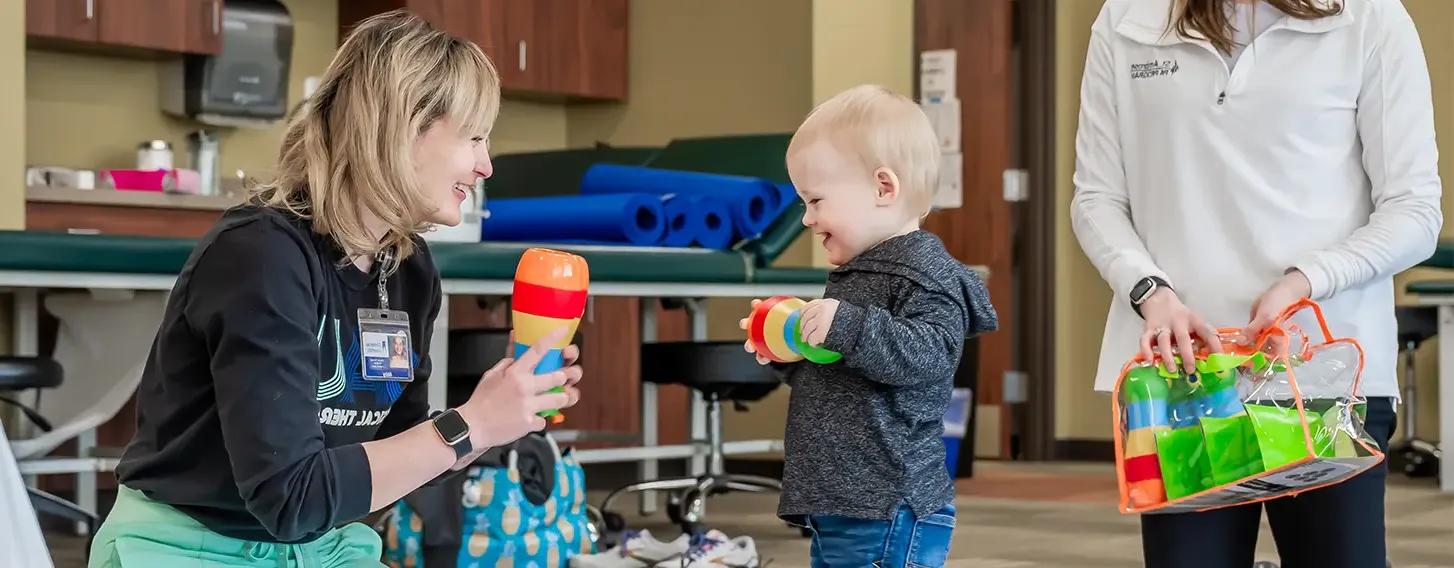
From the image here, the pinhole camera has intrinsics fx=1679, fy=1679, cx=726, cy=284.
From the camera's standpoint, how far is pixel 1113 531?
15.5 ft

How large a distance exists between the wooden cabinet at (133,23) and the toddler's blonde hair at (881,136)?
14.5 feet

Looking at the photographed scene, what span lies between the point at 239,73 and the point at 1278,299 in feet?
16.6

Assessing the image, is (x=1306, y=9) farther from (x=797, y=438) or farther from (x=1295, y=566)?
(x=797, y=438)

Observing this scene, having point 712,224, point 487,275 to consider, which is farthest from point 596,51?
point 487,275

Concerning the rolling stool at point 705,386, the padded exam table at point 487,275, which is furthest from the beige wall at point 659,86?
the rolling stool at point 705,386

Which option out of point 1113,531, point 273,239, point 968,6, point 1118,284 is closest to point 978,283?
point 1118,284

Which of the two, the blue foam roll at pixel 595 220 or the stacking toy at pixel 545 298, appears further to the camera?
the blue foam roll at pixel 595 220

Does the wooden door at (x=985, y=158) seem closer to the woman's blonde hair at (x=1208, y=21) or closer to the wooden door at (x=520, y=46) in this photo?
the wooden door at (x=520, y=46)

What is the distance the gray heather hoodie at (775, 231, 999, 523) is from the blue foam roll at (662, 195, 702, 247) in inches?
88.6

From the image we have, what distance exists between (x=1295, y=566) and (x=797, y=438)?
0.56m

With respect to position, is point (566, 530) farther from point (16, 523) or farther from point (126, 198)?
point (126, 198)

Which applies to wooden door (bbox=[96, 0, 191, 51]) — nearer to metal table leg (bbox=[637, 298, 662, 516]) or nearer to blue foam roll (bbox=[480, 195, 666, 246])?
metal table leg (bbox=[637, 298, 662, 516])

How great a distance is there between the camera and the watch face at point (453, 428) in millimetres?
1461

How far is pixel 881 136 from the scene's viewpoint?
188 cm
